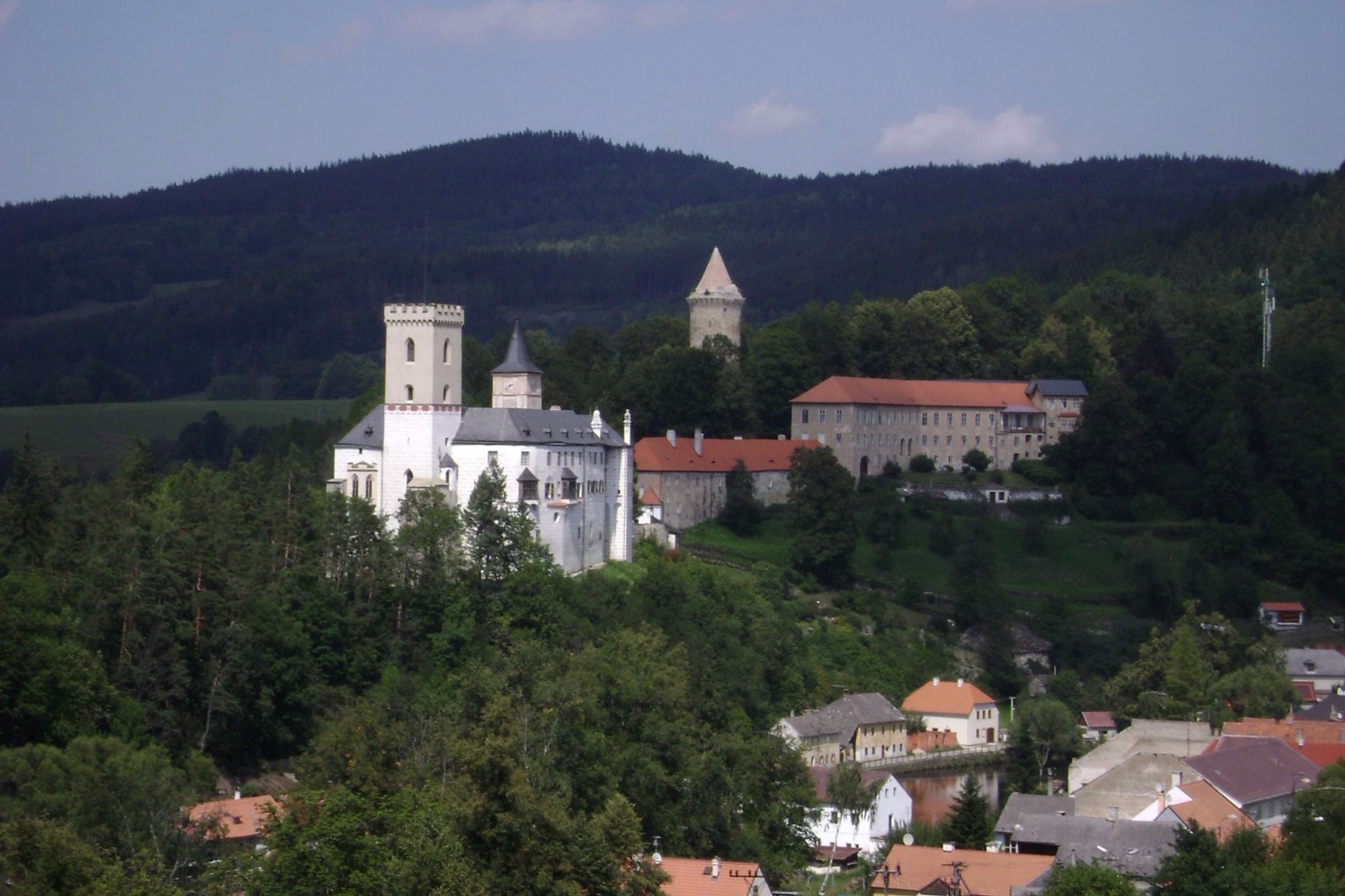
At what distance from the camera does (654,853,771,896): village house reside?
41.3 m

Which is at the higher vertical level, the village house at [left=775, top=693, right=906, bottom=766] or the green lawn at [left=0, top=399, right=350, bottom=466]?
the green lawn at [left=0, top=399, right=350, bottom=466]

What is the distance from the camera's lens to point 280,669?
190 ft

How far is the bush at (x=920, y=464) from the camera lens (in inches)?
3802

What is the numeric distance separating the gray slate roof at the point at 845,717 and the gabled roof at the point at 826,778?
2597 millimetres

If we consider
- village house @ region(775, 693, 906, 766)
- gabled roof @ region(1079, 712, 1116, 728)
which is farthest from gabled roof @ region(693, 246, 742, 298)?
gabled roof @ region(1079, 712, 1116, 728)

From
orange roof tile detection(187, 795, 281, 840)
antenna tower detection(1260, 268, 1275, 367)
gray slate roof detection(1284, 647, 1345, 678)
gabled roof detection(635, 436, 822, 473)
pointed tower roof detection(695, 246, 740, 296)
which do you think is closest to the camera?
orange roof tile detection(187, 795, 281, 840)

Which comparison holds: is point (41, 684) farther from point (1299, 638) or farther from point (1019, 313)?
point (1019, 313)

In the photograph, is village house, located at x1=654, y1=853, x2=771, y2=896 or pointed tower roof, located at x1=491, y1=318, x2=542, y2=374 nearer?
village house, located at x1=654, y1=853, x2=771, y2=896

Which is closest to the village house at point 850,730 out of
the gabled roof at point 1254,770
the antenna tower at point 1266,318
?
the gabled roof at point 1254,770

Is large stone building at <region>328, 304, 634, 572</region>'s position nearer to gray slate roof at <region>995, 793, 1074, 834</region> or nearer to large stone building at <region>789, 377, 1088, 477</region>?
gray slate roof at <region>995, 793, 1074, 834</region>

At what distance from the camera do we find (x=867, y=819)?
5547cm

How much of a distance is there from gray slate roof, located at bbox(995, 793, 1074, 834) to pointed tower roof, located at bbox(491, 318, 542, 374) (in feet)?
84.9

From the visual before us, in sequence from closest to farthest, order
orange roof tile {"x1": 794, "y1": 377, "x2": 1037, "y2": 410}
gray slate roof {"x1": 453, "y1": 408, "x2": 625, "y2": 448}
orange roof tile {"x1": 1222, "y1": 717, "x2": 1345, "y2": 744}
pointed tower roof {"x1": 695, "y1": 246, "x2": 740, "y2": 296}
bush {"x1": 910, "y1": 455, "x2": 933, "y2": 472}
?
orange roof tile {"x1": 1222, "y1": 717, "x2": 1345, "y2": 744} → gray slate roof {"x1": 453, "y1": 408, "x2": 625, "y2": 448} → orange roof tile {"x1": 794, "y1": 377, "x2": 1037, "y2": 410} → bush {"x1": 910, "y1": 455, "x2": 933, "y2": 472} → pointed tower roof {"x1": 695, "y1": 246, "x2": 740, "y2": 296}

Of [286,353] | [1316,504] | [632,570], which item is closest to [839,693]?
[632,570]
